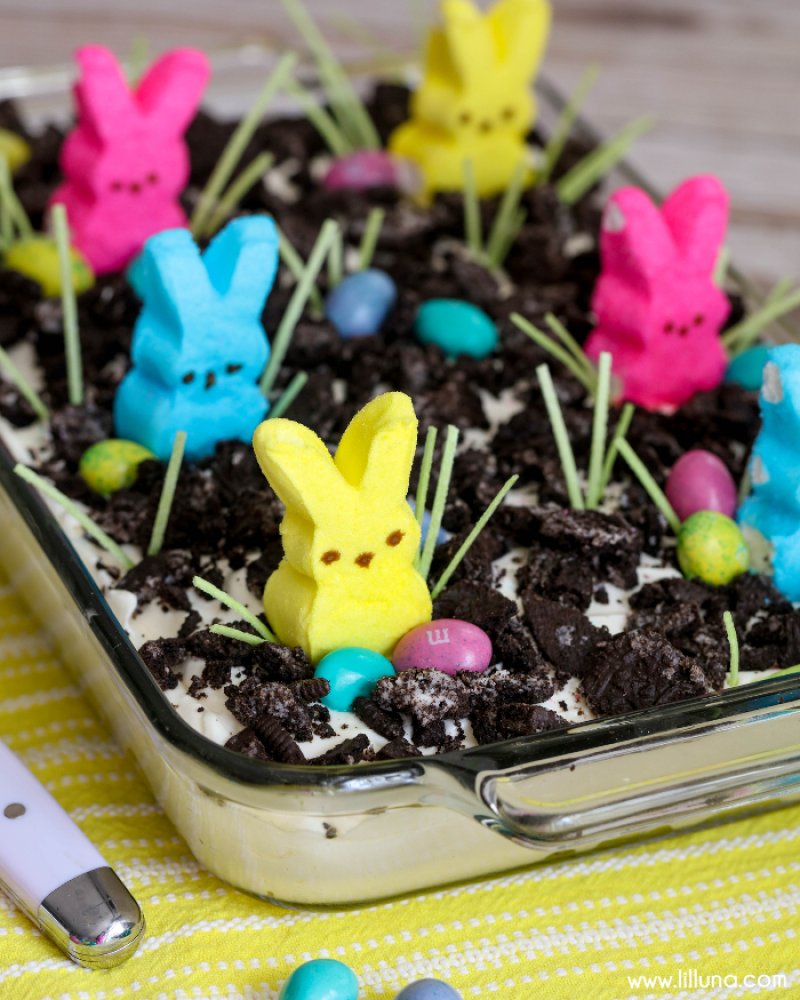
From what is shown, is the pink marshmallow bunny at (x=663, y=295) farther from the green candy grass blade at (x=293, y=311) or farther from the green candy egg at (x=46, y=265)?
the green candy egg at (x=46, y=265)

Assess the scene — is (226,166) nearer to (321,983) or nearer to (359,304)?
(359,304)

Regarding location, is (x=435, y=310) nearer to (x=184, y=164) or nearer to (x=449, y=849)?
(x=184, y=164)

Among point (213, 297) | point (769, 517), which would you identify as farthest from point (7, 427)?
point (769, 517)

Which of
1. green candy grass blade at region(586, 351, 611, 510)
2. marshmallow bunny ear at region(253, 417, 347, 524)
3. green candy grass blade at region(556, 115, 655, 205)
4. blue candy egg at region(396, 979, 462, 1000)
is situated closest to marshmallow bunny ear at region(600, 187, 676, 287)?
green candy grass blade at region(586, 351, 611, 510)

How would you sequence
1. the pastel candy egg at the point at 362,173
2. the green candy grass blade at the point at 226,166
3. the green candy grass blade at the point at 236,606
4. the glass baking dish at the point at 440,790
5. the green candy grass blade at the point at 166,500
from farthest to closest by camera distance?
1. the pastel candy egg at the point at 362,173
2. the green candy grass blade at the point at 226,166
3. the green candy grass blade at the point at 166,500
4. the green candy grass blade at the point at 236,606
5. the glass baking dish at the point at 440,790

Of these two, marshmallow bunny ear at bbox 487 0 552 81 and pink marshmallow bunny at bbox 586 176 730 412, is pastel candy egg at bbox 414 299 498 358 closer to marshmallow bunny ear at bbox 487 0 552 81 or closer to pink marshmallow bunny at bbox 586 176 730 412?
pink marshmallow bunny at bbox 586 176 730 412

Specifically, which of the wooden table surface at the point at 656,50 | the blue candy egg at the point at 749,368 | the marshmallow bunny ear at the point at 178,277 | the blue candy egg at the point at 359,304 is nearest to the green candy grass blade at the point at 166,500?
the marshmallow bunny ear at the point at 178,277

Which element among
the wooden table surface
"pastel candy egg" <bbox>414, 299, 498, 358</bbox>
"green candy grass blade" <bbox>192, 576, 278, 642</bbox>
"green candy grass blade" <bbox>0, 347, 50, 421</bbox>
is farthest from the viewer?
the wooden table surface
